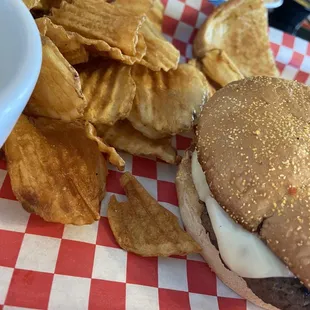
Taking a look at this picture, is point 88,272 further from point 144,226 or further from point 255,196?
point 255,196

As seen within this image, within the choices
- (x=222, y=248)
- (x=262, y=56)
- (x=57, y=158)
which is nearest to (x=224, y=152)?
(x=222, y=248)

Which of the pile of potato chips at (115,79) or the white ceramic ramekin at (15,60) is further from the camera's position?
the pile of potato chips at (115,79)

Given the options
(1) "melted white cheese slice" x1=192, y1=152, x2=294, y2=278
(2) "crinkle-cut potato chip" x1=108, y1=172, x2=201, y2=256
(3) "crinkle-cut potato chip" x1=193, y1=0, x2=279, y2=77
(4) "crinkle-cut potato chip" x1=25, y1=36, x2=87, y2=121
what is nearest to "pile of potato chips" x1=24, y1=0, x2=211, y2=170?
(4) "crinkle-cut potato chip" x1=25, y1=36, x2=87, y2=121

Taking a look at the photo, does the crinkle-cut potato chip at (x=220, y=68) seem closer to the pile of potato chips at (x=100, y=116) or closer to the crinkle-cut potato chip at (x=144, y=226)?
the pile of potato chips at (x=100, y=116)

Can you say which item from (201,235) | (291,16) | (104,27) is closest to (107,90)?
(104,27)

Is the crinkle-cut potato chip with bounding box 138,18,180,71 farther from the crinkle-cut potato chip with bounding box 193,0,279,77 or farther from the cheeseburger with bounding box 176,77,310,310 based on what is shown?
the crinkle-cut potato chip with bounding box 193,0,279,77

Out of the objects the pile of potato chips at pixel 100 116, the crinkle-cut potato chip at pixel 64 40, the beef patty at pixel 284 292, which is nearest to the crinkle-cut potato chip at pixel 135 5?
the pile of potato chips at pixel 100 116
